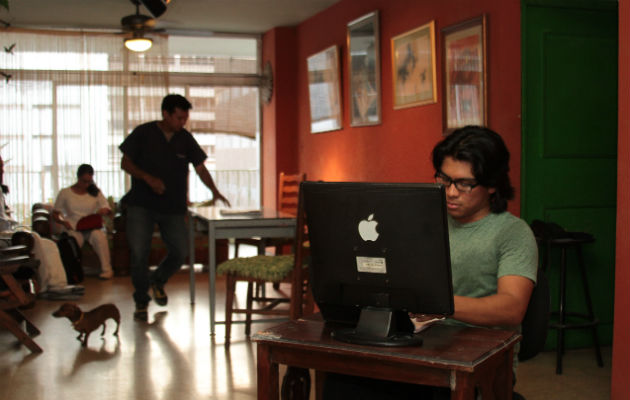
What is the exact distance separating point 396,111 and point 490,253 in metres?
4.51

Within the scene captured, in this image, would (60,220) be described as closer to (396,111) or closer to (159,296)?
(159,296)

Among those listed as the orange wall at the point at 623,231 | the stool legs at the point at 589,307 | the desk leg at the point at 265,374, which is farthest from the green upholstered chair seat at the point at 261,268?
the desk leg at the point at 265,374

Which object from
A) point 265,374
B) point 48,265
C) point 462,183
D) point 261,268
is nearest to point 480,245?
point 462,183

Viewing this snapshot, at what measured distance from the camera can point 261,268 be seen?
4516 millimetres

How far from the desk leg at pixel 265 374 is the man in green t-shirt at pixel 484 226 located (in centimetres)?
56

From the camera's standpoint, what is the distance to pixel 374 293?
6.02ft

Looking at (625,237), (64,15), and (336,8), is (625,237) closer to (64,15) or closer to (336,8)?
(336,8)

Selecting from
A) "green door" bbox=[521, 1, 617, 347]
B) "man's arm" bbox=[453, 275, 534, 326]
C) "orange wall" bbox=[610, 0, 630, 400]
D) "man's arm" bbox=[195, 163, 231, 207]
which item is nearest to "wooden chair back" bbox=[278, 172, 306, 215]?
"man's arm" bbox=[195, 163, 231, 207]

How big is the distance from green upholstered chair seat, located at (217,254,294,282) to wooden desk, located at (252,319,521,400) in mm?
2428

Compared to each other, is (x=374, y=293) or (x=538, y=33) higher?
(x=538, y=33)

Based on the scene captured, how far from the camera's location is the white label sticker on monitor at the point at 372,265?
180cm

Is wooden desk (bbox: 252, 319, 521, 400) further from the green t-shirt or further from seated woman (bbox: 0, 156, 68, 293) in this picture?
seated woman (bbox: 0, 156, 68, 293)

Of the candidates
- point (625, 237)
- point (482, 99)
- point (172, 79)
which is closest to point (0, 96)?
point (172, 79)

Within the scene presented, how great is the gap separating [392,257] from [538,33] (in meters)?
3.05
